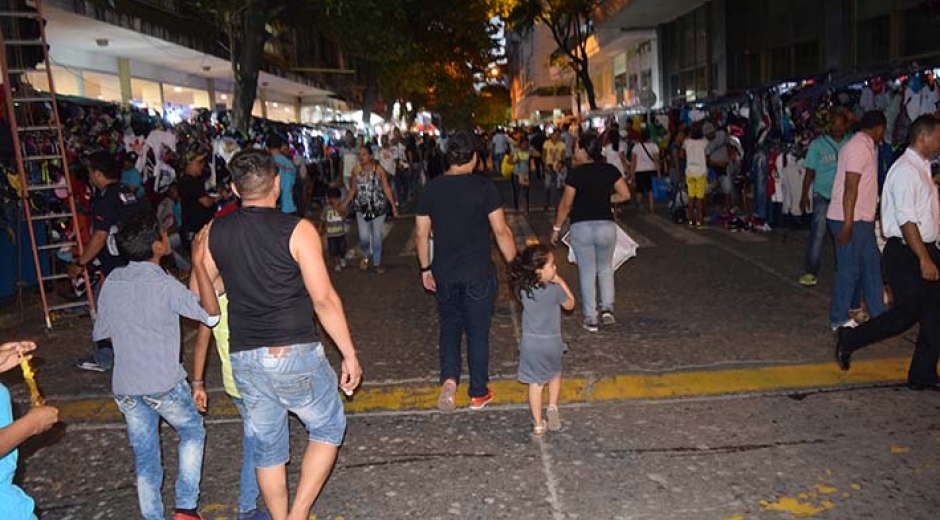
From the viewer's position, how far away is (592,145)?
24.0 ft

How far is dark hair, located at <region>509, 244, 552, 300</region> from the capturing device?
498 cm

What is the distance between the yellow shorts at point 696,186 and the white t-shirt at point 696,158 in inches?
3.9

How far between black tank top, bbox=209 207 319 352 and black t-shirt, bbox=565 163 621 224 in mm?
4113

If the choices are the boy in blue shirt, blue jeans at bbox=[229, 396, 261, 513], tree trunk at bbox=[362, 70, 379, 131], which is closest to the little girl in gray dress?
blue jeans at bbox=[229, 396, 261, 513]

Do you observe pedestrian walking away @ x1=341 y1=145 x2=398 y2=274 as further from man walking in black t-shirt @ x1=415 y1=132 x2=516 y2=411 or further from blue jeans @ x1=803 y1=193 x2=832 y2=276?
man walking in black t-shirt @ x1=415 y1=132 x2=516 y2=411

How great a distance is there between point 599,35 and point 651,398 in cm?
3549

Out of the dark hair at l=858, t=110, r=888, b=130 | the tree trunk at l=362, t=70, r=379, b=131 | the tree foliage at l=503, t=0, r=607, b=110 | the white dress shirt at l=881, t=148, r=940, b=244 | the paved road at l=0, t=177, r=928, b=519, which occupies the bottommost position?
the paved road at l=0, t=177, r=928, b=519

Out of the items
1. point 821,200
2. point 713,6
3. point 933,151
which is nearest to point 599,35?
point 713,6

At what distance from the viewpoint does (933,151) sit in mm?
5547

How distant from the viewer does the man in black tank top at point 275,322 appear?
11.2 feet

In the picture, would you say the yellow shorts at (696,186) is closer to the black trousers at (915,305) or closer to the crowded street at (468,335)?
the crowded street at (468,335)

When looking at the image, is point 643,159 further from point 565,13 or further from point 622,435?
point 565,13

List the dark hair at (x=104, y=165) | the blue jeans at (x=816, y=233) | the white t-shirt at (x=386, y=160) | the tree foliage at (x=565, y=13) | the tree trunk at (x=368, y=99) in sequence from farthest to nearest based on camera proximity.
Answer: the tree trunk at (x=368, y=99) → the tree foliage at (x=565, y=13) → the white t-shirt at (x=386, y=160) → the blue jeans at (x=816, y=233) → the dark hair at (x=104, y=165)

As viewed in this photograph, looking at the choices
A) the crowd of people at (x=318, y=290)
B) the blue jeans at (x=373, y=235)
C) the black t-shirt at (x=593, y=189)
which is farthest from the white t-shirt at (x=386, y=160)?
the black t-shirt at (x=593, y=189)
